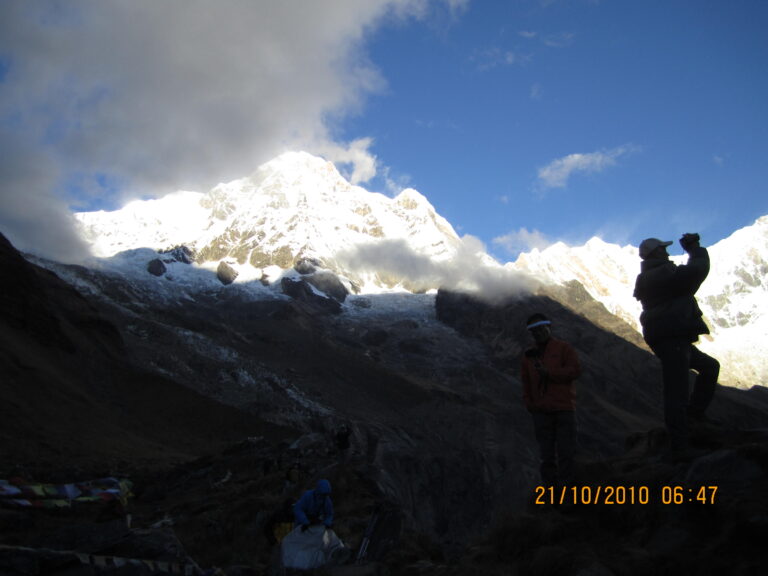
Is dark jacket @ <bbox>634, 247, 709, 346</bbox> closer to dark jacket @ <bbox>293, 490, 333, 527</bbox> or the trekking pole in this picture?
the trekking pole

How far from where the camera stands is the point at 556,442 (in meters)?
7.41

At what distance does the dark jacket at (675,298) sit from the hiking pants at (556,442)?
1.47 metres

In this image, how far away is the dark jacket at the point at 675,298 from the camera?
7000 millimetres

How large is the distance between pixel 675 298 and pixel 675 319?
0.27m

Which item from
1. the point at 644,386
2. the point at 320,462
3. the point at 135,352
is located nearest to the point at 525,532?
the point at 320,462

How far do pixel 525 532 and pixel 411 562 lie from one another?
236cm

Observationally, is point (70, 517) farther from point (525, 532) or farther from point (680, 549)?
point (680, 549)

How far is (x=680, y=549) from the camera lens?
5.33 meters
